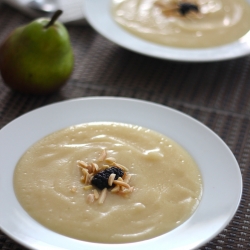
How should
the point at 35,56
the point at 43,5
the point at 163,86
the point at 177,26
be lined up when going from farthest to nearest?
the point at 43,5, the point at 177,26, the point at 163,86, the point at 35,56

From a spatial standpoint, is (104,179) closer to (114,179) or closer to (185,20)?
(114,179)

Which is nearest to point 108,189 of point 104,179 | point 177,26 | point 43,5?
point 104,179

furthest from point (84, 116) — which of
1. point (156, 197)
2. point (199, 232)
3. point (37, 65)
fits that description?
point (199, 232)

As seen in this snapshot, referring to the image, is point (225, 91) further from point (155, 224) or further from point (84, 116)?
point (155, 224)

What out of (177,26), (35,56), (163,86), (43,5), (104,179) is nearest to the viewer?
(104,179)

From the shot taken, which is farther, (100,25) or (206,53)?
(100,25)

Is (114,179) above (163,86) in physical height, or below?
above
